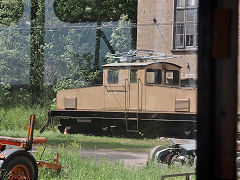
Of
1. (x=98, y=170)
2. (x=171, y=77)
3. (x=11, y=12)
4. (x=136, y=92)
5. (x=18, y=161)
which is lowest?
(x=98, y=170)

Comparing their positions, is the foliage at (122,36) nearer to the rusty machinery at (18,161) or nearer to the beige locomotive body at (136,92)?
the beige locomotive body at (136,92)

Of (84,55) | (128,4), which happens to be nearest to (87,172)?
(128,4)

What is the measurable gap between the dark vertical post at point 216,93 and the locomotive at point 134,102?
6.25m

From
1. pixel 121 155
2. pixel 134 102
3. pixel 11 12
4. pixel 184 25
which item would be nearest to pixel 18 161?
pixel 121 155

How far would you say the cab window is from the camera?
7.72 m

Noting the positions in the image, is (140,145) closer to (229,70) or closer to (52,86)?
(52,86)

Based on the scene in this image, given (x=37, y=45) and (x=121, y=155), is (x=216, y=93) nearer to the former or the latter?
(x=121, y=155)

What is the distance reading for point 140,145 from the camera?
7.50 m

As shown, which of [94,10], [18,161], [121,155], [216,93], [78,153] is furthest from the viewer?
[94,10]

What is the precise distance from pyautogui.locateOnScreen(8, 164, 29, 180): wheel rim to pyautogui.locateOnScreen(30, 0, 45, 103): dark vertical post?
4.95 meters

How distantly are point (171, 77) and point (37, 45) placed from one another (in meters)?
3.12

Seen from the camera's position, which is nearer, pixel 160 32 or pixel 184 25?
pixel 184 25

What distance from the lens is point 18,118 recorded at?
24.6ft

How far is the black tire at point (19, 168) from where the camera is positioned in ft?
12.0
